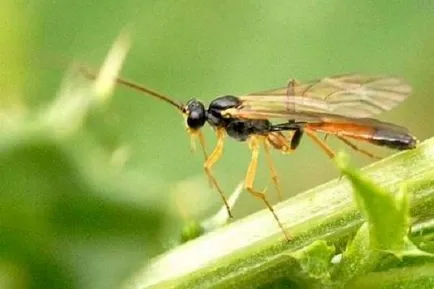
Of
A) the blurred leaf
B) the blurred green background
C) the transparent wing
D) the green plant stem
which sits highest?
the blurred green background

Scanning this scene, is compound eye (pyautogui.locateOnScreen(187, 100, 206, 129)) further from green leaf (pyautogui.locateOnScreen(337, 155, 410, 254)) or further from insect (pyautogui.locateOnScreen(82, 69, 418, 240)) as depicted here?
green leaf (pyautogui.locateOnScreen(337, 155, 410, 254))

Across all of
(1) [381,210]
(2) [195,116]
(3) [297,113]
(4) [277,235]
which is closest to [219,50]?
(2) [195,116]

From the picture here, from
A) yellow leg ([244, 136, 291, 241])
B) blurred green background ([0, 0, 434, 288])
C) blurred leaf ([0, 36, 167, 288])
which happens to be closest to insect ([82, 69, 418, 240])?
yellow leg ([244, 136, 291, 241])

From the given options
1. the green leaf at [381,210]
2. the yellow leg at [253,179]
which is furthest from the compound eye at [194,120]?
the green leaf at [381,210]

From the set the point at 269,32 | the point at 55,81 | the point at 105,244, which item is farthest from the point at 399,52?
the point at 105,244

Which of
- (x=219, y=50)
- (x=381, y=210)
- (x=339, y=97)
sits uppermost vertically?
(x=219, y=50)

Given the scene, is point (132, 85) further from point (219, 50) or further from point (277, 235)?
point (219, 50)

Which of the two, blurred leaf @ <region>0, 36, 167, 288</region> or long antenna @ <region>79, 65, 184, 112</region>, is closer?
blurred leaf @ <region>0, 36, 167, 288</region>

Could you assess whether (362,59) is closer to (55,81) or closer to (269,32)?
(269,32)
